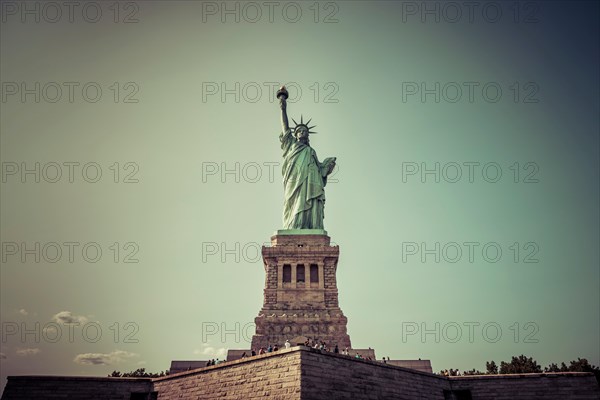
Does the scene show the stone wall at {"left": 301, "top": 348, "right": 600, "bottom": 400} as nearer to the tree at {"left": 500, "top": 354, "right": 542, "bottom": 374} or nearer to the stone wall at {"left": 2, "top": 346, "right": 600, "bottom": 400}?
the stone wall at {"left": 2, "top": 346, "right": 600, "bottom": 400}

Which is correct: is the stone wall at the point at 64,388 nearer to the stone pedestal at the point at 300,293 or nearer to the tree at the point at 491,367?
the stone pedestal at the point at 300,293

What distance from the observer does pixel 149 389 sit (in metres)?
21.4

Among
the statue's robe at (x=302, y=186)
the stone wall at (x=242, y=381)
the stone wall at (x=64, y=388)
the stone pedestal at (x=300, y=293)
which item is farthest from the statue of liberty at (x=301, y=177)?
the stone wall at (x=64, y=388)

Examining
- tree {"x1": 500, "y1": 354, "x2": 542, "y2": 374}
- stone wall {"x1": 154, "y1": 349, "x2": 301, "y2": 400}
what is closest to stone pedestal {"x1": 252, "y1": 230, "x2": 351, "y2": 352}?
stone wall {"x1": 154, "y1": 349, "x2": 301, "y2": 400}

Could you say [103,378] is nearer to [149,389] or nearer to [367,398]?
[149,389]

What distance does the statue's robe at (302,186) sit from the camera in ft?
107

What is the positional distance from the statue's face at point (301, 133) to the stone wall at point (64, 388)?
20056 millimetres

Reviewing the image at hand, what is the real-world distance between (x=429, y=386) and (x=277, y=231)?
46.8ft

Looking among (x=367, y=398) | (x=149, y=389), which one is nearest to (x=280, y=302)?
(x=149, y=389)

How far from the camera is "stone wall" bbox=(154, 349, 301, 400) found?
1689 cm

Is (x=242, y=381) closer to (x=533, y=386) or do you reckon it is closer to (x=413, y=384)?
(x=413, y=384)

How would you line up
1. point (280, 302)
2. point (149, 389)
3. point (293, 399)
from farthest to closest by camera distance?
point (280, 302) < point (149, 389) < point (293, 399)

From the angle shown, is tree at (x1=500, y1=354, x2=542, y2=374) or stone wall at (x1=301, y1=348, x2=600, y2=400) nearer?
stone wall at (x1=301, y1=348, x2=600, y2=400)

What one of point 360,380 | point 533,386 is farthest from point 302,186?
point 533,386
